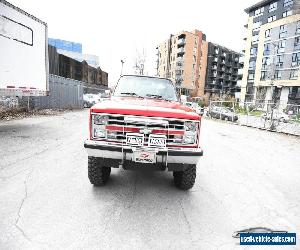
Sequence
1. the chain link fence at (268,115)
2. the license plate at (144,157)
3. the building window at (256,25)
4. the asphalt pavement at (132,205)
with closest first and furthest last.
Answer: the asphalt pavement at (132,205) < the license plate at (144,157) < the chain link fence at (268,115) < the building window at (256,25)

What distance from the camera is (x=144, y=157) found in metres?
3.59

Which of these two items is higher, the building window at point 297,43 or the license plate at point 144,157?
the building window at point 297,43

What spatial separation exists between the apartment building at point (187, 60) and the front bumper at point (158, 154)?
71589mm

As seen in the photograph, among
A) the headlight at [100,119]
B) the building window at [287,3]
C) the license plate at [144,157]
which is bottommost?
the license plate at [144,157]

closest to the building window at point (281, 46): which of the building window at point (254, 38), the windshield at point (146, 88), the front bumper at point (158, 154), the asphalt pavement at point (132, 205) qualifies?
the building window at point (254, 38)

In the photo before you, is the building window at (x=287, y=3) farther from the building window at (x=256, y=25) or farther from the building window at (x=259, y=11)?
the building window at (x=256, y=25)

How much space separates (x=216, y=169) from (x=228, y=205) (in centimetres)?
210

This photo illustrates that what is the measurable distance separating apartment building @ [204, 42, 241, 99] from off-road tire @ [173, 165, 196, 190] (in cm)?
8108

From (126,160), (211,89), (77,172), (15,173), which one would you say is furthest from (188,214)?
Result: (211,89)

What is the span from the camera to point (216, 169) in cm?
613

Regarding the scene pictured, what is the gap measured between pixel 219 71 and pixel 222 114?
2668 inches

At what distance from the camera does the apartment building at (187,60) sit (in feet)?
253

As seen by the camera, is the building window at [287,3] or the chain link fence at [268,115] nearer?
the chain link fence at [268,115]

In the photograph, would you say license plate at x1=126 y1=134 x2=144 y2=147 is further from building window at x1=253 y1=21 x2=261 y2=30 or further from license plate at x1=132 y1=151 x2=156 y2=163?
building window at x1=253 y1=21 x2=261 y2=30
